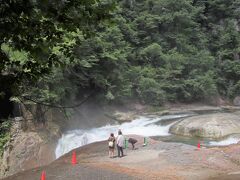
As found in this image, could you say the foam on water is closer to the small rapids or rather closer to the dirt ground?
the small rapids

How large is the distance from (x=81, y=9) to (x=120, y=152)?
1768cm

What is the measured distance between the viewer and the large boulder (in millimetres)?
27562

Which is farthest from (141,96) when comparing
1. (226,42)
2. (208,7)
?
(208,7)

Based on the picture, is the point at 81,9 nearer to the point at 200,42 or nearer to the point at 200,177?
the point at 200,177

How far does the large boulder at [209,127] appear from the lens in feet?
90.4

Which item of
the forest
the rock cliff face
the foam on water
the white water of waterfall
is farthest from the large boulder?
the rock cliff face

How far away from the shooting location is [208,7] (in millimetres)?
58375

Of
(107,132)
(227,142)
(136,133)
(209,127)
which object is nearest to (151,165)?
(227,142)

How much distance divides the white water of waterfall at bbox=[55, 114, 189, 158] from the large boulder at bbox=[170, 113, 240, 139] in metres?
1.39

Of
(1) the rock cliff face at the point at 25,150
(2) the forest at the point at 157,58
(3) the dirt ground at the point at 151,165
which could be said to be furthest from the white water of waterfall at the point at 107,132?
(2) the forest at the point at 157,58

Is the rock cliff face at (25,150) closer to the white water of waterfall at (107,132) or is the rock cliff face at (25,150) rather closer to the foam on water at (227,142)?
the white water of waterfall at (107,132)

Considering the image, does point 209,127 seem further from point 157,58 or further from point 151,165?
point 157,58

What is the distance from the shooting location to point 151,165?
1895cm

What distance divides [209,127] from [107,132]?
8.08 metres
